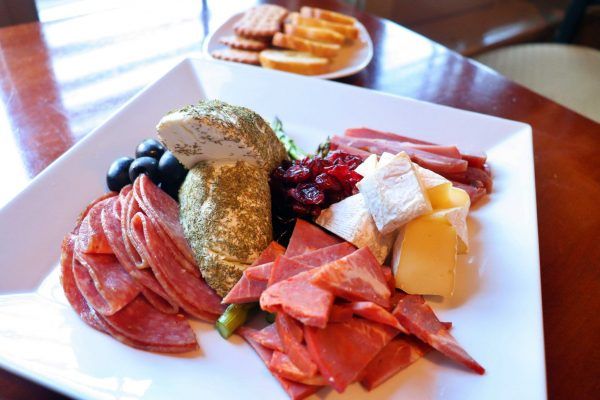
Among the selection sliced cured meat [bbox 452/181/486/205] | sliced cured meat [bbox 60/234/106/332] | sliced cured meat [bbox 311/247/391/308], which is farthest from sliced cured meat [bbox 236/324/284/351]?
sliced cured meat [bbox 452/181/486/205]

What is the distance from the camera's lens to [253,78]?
108 inches

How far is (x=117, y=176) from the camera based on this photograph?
2.07 m

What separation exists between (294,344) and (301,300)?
0.14 metres

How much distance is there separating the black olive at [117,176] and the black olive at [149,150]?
11 cm

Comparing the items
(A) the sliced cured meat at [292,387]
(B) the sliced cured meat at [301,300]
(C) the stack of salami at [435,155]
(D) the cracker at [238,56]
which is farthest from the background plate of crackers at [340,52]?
(A) the sliced cured meat at [292,387]

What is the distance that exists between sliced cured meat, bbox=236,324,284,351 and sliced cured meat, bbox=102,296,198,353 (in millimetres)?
190

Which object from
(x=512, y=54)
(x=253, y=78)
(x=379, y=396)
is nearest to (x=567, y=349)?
(x=379, y=396)

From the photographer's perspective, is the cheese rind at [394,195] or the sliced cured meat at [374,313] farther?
the cheese rind at [394,195]

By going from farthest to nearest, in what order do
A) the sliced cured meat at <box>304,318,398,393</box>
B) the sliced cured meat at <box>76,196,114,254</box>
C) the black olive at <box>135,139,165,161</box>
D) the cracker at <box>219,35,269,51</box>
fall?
the cracker at <box>219,35,269,51</box> → the black olive at <box>135,139,165,161</box> → the sliced cured meat at <box>76,196,114,254</box> → the sliced cured meat at <box>304,318,398,393</box>

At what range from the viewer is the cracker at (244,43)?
3.37 m

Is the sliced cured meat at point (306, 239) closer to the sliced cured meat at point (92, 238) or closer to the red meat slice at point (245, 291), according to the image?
the red meat slice at point (245, 291)

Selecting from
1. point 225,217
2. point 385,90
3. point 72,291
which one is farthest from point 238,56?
point 72,291

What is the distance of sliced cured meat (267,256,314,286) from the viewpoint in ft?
5.07

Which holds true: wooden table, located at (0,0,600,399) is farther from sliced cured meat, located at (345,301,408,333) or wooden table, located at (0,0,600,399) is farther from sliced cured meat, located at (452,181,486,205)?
sliced cured meat, located at (345,301,408,333)
